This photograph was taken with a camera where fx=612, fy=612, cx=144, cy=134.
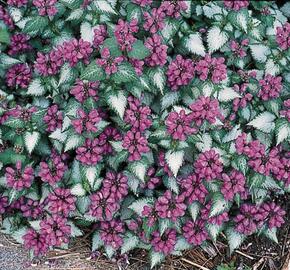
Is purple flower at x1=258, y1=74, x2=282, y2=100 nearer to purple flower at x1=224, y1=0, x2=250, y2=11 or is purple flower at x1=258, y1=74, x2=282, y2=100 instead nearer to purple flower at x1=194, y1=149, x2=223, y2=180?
purple flower at x1=224, y1=0, x2=250, y2=11

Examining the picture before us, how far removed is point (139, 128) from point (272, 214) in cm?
95

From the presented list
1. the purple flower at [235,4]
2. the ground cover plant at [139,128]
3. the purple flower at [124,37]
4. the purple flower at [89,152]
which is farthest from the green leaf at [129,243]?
the purple flower at [235,4]

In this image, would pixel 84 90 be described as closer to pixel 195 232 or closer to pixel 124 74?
pixel 124 74

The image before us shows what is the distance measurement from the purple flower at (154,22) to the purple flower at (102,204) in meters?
0.95

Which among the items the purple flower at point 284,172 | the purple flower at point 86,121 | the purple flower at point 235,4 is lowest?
the purple flower at point 284,172

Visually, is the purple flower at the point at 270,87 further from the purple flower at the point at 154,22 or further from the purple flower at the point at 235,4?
the purple flower at the point at 154,22

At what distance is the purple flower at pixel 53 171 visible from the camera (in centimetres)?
343

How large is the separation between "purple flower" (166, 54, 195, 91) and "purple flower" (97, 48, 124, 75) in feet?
1.25

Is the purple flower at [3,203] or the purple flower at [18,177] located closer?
the purple flower at [18,177]

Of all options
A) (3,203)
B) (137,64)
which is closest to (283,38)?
(137,64)

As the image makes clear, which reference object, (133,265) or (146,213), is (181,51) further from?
(133,265)

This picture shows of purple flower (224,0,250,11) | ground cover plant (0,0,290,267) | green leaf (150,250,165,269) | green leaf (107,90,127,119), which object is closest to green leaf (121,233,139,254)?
ground cover plant (0,0,290,267)

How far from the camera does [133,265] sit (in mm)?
3680

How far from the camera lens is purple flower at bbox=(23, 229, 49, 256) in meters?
3.44
